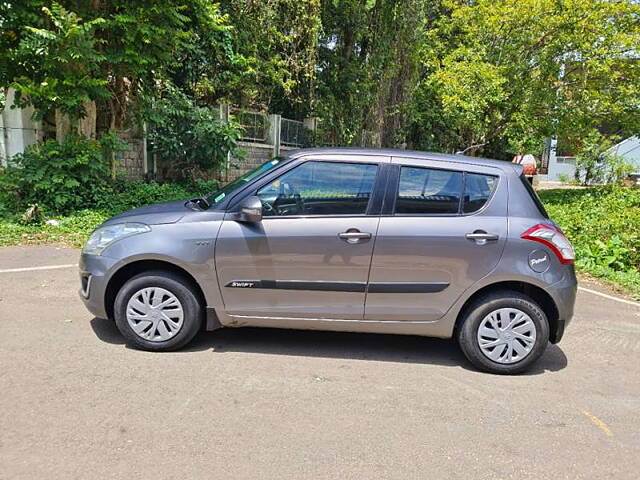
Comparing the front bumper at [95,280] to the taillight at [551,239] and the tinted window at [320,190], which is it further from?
the taillight at [551,239]

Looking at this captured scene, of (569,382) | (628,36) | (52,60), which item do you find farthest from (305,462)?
(628,36)

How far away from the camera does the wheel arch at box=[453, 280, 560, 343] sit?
391cm

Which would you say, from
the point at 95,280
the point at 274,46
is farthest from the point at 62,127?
the point at 274,46

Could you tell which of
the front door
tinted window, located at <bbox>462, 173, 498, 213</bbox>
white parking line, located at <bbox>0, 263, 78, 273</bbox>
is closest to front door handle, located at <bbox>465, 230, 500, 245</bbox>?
tinted window, located at <bbox>462, 173, 498, 213</bbox>

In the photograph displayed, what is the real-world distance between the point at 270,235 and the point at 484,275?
1.72m

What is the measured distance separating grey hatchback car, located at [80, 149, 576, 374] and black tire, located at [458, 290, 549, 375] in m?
0.01

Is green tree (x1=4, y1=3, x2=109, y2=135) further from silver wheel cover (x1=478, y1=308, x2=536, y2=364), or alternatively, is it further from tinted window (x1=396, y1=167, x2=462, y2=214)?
silver wheel cover (x1=478, y1=308, x2=536, y2=364)

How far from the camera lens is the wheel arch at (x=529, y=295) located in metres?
3.91

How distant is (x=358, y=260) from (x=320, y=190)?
65cm

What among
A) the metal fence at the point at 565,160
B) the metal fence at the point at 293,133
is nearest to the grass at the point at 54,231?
the metal fence at the point at 293,133

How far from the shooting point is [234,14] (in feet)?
42.7

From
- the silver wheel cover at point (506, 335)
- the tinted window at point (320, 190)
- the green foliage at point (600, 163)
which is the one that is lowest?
the silver wheel cover at point (506, 335)

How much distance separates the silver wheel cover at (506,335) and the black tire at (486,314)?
27mm

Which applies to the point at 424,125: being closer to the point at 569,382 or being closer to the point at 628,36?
the point at 628,36
